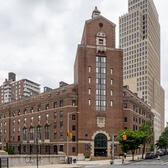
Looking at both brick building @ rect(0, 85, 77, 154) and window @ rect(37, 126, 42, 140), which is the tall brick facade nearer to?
brick building @ rect(0, 85, 77, 154)

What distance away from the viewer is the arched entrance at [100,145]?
120750mm

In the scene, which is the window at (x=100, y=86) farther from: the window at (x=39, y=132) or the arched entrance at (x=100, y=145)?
the window at (x=39, y=132)

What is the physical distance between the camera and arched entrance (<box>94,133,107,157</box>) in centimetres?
12075

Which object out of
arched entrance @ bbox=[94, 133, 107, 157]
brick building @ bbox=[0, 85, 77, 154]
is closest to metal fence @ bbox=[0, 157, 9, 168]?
brick building @ bbox=[0, 85, 77, 154]

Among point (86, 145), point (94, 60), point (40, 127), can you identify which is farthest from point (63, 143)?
point (94, 60)

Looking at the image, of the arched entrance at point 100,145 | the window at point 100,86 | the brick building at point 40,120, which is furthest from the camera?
the window at point 100,86

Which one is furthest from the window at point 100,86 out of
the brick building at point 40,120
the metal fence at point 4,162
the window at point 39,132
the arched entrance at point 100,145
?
the metal fence at point 4,162

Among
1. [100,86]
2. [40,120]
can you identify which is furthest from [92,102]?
[40,120]

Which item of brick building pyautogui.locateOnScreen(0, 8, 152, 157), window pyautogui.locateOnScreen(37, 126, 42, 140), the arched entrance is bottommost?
the arched entrance

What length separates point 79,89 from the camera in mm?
121938

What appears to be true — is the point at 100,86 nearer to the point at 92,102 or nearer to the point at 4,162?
the point at 92,102

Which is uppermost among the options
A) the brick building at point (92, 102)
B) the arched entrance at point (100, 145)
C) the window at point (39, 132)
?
the brick building at point (92, 102)

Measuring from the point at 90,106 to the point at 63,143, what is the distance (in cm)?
→ 1272

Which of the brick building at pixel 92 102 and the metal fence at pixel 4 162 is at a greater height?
the brick building at pixel 92 102
